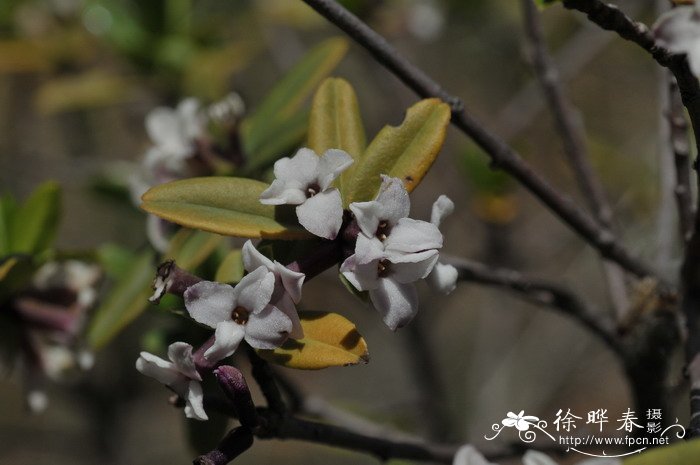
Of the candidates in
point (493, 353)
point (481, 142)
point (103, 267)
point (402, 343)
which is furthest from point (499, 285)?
point (493, 353)

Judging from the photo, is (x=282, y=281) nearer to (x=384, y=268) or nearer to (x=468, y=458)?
(x=384, y=268)

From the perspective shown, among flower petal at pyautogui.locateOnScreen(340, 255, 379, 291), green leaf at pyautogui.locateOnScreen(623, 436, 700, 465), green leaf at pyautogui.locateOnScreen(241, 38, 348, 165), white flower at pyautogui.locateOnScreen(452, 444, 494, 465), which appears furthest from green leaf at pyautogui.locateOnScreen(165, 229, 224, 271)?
green leaf at pyautogui.locateOnScreen(623, 436, 700, 465)

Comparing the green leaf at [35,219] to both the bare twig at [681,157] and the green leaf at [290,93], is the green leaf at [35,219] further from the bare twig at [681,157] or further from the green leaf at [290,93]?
the bare twig at [681,157]

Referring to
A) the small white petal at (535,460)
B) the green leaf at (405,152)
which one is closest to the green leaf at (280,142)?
the green leaf at (405,152)

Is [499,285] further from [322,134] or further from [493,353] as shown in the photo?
[493,353]

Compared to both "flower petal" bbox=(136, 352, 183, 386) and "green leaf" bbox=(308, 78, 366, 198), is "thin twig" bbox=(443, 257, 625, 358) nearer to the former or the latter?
"green leaf" bbox=(308, 78, 366, 198)
